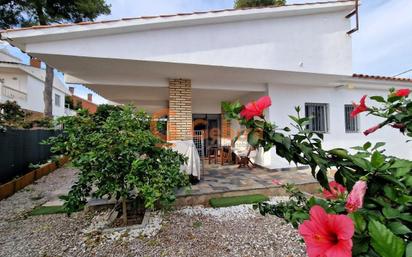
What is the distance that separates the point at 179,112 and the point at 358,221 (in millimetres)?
6295

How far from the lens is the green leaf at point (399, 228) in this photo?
32.2 inches

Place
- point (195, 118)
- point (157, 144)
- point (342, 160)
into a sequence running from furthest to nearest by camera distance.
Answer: point (195, 118)
point (157, 144)
point (342, 160)

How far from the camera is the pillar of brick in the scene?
22.5 ft

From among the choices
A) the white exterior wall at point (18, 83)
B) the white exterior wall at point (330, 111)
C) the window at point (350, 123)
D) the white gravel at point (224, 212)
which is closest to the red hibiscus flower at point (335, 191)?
the white gravel at point (224, 212)

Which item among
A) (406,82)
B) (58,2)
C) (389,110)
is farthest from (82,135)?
(58,2)

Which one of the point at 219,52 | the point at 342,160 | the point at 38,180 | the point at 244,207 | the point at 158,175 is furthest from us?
the point at 38,180

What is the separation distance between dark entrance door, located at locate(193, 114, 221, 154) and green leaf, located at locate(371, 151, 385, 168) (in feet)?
39.1

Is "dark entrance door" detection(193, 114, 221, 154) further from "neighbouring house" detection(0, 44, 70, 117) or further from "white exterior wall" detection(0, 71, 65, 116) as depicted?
"white exterior wall" detection(0, 71, 65, 116)

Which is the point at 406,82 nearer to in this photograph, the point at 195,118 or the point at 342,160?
the point at 195,118

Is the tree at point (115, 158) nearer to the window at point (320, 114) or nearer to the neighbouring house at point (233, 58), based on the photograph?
the neighbouring house at point (233, 58)

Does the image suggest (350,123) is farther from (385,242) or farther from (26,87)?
(26,87)

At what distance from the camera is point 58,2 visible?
13.2 metres

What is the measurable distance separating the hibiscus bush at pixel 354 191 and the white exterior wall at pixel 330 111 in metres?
7.24

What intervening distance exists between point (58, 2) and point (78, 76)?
32.7ft
